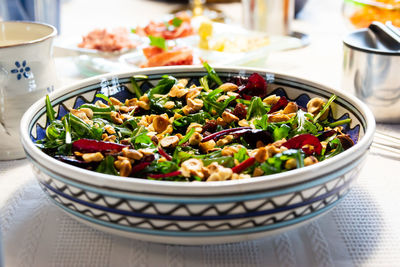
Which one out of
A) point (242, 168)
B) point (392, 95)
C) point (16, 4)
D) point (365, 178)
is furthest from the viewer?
point (16, 4)

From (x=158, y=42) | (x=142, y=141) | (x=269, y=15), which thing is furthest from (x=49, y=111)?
(x=269, y=15)

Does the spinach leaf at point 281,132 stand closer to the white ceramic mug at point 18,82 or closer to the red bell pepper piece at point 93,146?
the red bell pepper piece at point 93,146

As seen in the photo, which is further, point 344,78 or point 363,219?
point 344,78

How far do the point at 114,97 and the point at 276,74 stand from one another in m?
0.32

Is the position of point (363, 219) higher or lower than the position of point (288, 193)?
lower

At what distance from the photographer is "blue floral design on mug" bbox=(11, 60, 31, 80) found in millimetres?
833

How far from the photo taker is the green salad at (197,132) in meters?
0.61

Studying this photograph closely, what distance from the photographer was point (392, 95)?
3.12ft

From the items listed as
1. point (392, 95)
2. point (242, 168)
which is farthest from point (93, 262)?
point (392, 95)

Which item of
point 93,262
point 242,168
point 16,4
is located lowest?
point 93,262

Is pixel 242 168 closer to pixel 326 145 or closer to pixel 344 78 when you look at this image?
pixel 326 145

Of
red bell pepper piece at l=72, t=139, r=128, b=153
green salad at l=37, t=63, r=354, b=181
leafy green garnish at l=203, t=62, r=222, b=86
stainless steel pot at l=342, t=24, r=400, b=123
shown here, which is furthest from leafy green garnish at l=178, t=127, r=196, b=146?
stainless steel pot at l=342, t=24, r=400, b=123

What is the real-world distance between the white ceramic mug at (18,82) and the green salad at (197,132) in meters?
0.12

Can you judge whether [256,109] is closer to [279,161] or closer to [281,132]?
[281,132]
